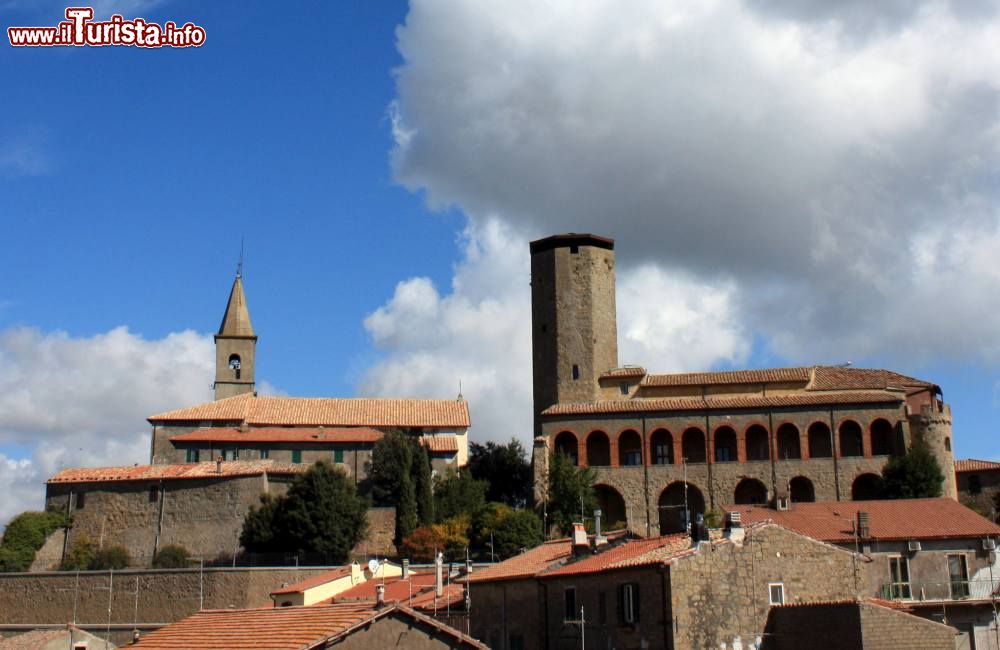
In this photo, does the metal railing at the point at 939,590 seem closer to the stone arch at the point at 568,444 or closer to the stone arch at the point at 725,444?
the stone arch at the point at 725,444

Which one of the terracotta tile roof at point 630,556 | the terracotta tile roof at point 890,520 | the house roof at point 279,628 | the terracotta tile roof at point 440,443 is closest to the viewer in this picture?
the house roof at point 279,628

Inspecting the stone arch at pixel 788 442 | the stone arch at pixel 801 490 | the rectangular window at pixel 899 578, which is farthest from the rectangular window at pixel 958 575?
the stone arch at pixel 788 442

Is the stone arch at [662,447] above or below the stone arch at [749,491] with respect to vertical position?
above

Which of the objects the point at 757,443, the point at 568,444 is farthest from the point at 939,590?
the point at 568,444

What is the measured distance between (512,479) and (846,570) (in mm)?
38827

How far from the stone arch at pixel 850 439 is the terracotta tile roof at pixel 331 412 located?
2225cm

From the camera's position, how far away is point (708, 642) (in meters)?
27.6

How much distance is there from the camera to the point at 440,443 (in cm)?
6912

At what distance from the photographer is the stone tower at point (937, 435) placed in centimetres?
6197

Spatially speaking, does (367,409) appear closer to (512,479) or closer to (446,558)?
(512,479)

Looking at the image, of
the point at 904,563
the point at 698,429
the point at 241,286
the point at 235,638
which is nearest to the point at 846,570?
the point at 904,563

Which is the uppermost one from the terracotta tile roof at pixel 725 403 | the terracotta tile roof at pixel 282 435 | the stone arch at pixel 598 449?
the terracotta tile roof at pixel 725 403

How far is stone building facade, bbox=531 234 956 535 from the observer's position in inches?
2530

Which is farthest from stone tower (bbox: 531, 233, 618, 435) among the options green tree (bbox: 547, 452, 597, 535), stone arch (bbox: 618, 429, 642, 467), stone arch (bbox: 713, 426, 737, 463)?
stone arch (bbox: 713, 426, 737, 463)
